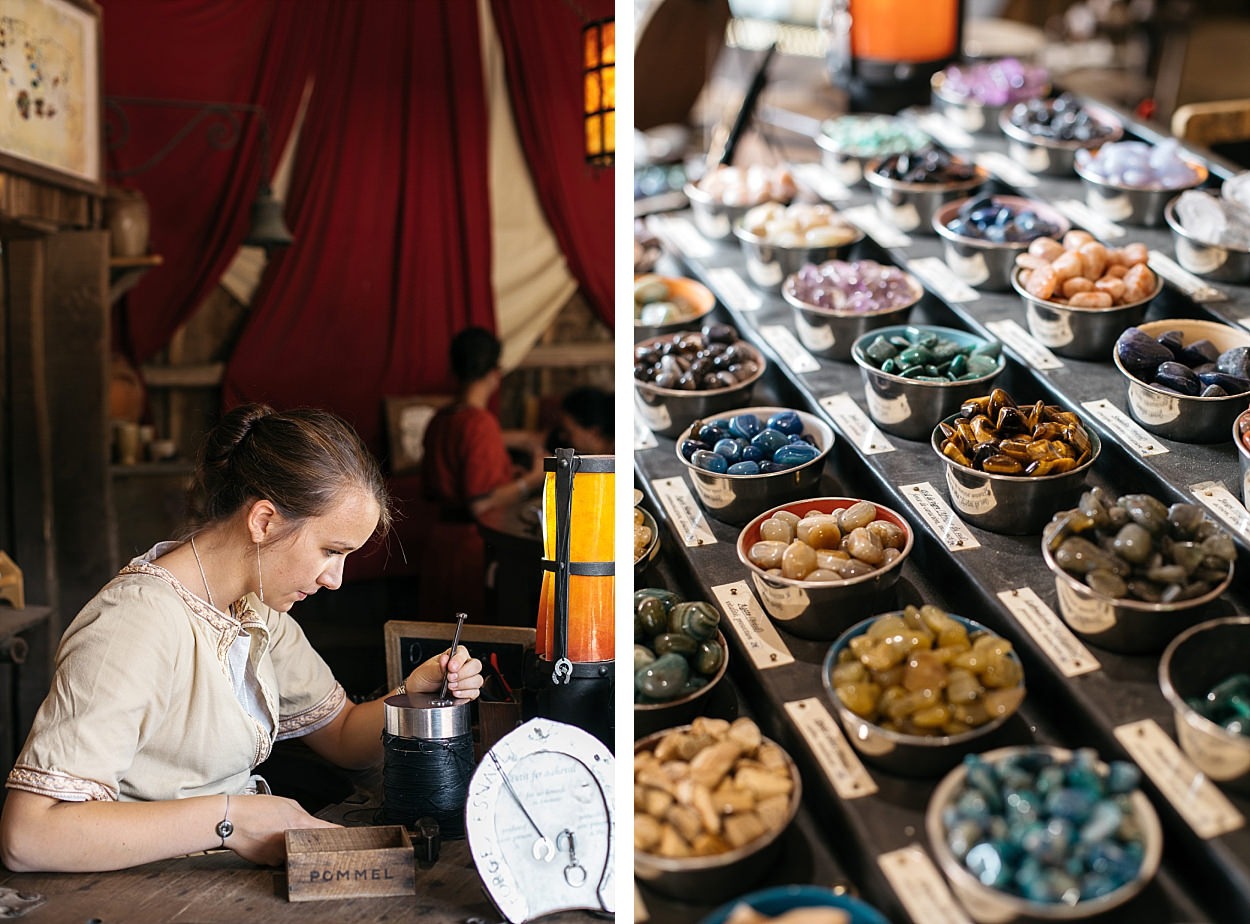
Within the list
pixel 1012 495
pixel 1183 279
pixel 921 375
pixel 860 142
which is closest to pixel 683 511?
pixel 921 375

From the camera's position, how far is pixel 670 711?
1851mm

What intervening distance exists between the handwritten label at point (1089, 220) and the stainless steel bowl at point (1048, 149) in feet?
0.69

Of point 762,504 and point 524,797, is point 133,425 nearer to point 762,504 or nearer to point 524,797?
point 762,504

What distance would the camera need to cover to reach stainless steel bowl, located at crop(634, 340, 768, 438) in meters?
2.61

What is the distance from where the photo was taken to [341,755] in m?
2.21

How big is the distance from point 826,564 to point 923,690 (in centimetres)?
38

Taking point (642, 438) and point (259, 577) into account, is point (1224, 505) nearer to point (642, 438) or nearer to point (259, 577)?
point (642, 438)

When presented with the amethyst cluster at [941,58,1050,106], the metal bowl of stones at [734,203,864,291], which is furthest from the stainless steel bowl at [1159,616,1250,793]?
the amethyst cluster at [941,58,1050,106]

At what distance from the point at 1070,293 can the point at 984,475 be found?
0.71m

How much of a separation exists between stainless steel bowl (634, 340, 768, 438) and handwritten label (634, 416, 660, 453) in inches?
0.9

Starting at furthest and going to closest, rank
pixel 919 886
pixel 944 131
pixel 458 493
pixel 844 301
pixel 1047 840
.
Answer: pixel 944 131 < pixel 458 493 < pixel 844 301 < pixel 919 886 < pixel 1047 840

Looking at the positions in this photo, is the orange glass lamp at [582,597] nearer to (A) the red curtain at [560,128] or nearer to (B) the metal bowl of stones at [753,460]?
(B) the metal bowl of stones at [753,460]

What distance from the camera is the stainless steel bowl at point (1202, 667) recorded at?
1.55m

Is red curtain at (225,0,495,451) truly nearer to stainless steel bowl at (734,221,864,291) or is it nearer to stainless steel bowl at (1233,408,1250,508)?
stainless steel bowl at (734,221,864,291)
